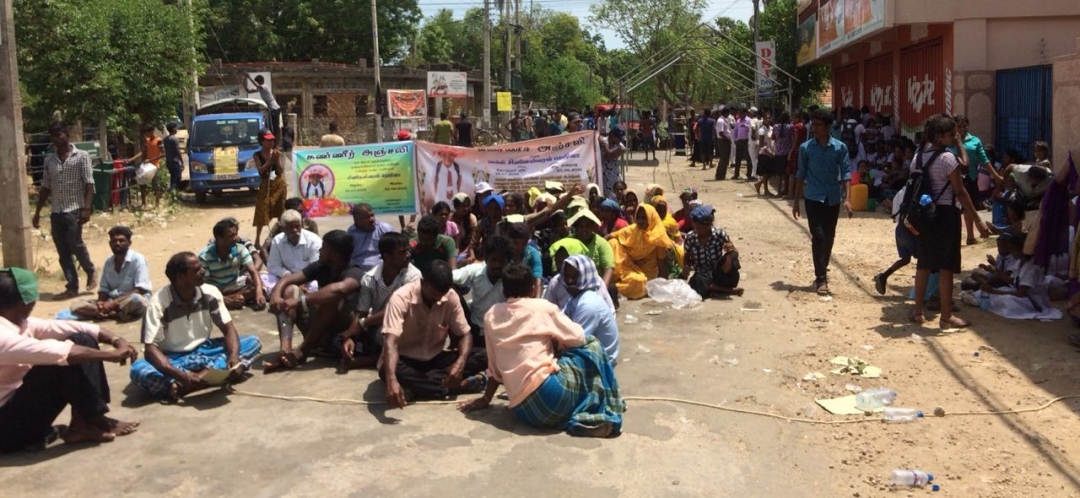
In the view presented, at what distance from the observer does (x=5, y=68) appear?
1022 centimetres

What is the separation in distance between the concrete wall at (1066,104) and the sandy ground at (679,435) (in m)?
1.89

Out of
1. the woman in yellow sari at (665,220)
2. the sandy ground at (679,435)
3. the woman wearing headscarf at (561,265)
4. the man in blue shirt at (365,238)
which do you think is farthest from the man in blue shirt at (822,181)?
the man in blue shirt at (365,238)

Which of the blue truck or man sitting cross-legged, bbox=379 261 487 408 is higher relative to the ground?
the blue truck

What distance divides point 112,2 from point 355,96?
25.9m

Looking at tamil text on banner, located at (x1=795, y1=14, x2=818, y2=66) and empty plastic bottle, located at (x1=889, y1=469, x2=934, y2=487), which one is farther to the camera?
tamil text on banner, located at (x1=795, y1=14, x2=818, y2=66)

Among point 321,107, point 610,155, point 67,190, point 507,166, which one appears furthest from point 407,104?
point 67,190

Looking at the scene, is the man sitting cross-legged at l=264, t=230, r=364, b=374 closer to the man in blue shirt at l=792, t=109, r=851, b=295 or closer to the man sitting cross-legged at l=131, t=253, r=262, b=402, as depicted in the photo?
the man sitting cross-legged at l=131, t=253, r=262, b=402

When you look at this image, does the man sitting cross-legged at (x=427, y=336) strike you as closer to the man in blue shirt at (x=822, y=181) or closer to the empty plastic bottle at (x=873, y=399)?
the empty plastic bottle at (x=873, y=399)

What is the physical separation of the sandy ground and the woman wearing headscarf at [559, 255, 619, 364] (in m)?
0.34

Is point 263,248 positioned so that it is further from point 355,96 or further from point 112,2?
point 355,96

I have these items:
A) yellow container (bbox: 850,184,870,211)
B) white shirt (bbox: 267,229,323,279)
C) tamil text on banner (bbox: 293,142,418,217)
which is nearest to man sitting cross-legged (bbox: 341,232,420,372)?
white shirt (bbox: 267,229,323,279)

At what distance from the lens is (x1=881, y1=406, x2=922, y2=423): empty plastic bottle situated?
5789mm

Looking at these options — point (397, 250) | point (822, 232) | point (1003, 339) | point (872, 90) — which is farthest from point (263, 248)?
point (872, 90)

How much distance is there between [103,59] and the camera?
66.4 ft
